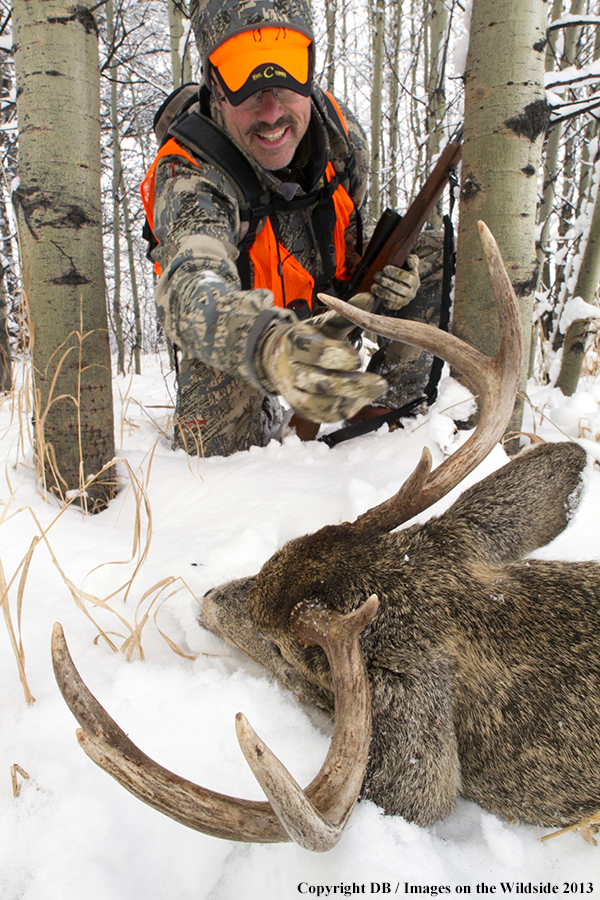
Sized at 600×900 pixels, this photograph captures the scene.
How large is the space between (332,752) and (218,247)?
78.7 inches

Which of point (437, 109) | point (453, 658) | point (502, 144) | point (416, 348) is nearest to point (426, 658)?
point (453, 658)

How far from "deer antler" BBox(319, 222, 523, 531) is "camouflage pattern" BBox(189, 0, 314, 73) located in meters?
1.64

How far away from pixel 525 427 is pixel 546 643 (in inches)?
79.3

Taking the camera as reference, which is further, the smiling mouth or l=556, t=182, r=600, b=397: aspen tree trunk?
l=556, t=182, r=600, b=397: aspen tree trunk

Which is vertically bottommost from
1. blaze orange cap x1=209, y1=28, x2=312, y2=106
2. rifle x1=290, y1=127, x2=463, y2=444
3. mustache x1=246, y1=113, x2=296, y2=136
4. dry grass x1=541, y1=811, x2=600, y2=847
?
dry grass x1=541, y1=811, x2=600, y2=847

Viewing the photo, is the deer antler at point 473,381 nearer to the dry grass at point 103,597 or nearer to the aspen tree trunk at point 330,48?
the dry grass at point 103,597

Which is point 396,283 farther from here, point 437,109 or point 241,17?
point 437,109

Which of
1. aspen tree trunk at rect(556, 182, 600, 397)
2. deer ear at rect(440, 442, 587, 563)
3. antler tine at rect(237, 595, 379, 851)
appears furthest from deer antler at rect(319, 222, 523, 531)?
aspen tree trunk at rect(556, 182, 600, 397)

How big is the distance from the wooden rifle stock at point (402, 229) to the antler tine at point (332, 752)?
7.51ft

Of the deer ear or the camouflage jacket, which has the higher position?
the camouflage jacket

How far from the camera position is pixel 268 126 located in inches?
105

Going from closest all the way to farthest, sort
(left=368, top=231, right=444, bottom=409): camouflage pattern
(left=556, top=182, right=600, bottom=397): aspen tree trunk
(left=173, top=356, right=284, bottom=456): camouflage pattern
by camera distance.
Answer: (left=173, top=356, right=284, bottom=456): camouflage pattern < (left=368, top=231, right=444, bottom=409): camouflage pattern < (left=556, top=182, right=600, bottom=397): aspen tree trunk

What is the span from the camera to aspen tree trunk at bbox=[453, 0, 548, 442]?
A: 2.29 meters

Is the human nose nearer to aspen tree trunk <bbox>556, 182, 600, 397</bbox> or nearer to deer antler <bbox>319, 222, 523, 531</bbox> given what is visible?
deer antler <bbox>319, 222, 523, 531</bbox>
